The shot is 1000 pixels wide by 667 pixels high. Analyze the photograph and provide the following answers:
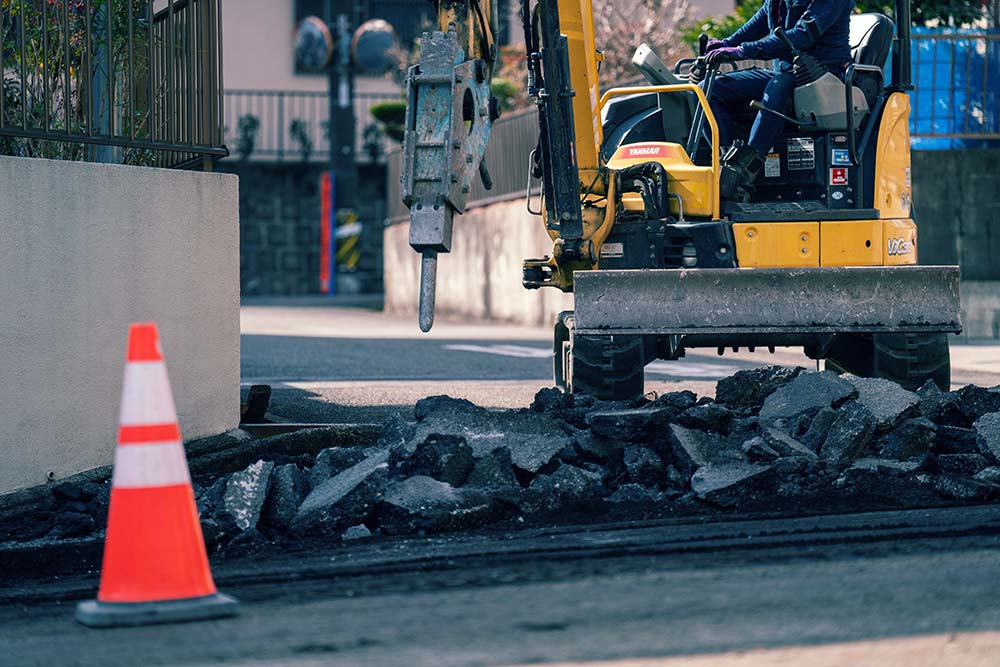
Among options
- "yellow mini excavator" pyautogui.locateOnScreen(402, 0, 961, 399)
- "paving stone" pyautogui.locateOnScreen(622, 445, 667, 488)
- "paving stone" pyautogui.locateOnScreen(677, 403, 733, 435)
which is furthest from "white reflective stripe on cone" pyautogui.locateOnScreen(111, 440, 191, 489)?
"yellow mini excavator" pyautogui.locateOnScreen(402, 0, 961, 399)

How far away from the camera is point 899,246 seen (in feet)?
34.0

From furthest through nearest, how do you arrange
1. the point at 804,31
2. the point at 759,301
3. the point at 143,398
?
the point at 804,31 → the point at 759,301 → the point at 143,398

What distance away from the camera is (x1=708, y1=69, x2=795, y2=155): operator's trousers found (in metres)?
10.1

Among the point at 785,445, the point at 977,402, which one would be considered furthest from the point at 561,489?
the point at 977,402

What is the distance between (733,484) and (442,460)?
1.26 m

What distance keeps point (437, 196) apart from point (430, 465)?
1542 millimetres

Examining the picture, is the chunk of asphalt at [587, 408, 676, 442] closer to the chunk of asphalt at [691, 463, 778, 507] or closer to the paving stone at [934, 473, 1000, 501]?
the chunk of asphalt at [691, 463, 778, 507]

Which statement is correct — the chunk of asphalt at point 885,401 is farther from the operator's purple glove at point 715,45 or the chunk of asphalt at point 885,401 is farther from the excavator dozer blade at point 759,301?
the operator's purple glove at point 715,45

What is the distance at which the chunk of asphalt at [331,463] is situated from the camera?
727cm

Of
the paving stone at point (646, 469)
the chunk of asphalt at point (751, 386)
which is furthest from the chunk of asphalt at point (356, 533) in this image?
the chunk of asphalt at point (751, 386)

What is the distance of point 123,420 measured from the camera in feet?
15.8

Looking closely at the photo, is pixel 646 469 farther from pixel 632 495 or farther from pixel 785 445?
pixel 785 445

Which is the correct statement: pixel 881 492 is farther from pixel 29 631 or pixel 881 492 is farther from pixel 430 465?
pixel 29 631

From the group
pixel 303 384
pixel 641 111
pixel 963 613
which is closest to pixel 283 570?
pixel 963 613
